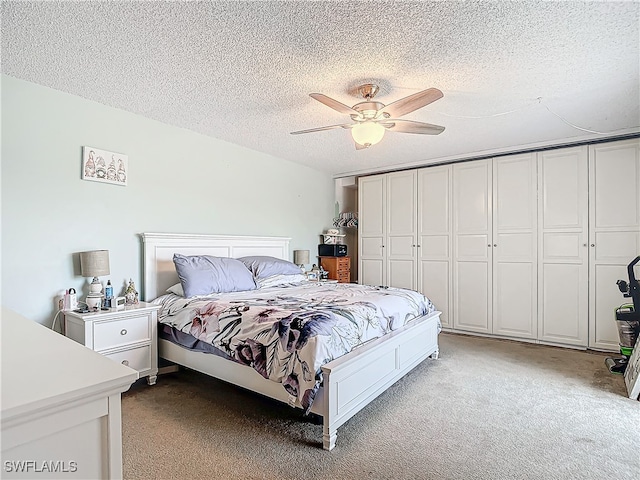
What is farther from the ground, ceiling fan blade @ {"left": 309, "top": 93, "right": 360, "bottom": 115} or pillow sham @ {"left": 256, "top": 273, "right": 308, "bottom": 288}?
ceiling fan blade @ {"left": 309, "top": 93, "right": 360, "bottom": 115}

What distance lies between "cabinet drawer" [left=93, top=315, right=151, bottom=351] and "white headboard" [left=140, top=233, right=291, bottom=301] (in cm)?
48

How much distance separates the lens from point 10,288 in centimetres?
251

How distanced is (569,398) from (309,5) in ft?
10.5

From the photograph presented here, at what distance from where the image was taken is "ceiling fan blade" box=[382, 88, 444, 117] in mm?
2184

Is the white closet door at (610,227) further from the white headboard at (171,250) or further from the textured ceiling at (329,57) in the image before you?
the white headboard at (171,250)

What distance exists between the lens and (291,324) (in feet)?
7.12

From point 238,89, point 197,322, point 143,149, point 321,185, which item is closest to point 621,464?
point 197,322

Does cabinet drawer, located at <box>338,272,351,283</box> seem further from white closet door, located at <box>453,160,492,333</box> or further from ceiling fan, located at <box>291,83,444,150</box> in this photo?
ceiling fan, located at <box>291,83,444,150</box>

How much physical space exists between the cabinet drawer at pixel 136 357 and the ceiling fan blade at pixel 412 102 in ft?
8.63

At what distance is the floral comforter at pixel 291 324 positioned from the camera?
2.06m

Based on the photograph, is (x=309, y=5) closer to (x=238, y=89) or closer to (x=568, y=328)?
(x=238, y=89)

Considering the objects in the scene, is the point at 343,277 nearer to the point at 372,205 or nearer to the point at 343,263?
the point at 343,263

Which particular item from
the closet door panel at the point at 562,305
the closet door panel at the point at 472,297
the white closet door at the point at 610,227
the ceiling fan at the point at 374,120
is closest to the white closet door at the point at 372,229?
the closet door panel at the point at 472,297

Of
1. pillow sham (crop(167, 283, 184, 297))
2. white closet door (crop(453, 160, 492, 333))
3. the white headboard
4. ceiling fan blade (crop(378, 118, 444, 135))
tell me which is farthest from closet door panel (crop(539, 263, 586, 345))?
pillow sham (crop(167, 283, 184, 297))
